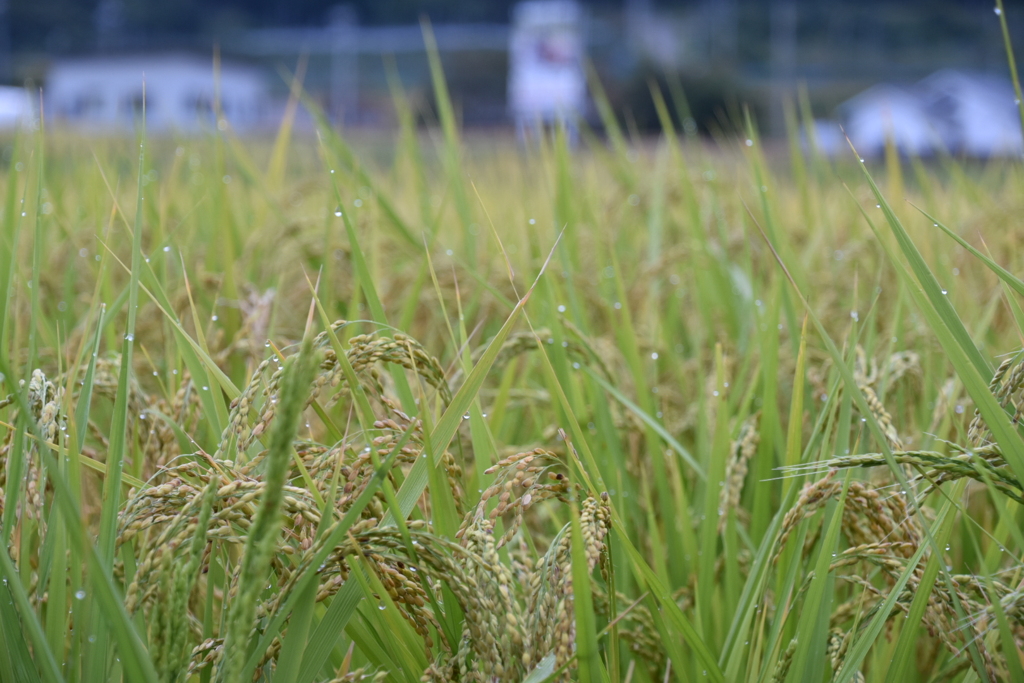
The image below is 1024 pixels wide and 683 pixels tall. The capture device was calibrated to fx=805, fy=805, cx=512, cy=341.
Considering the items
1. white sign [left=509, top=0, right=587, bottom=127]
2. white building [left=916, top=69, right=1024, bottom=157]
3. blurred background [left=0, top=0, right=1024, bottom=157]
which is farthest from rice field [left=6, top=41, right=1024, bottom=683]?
white building [left=916, top=69, right=1024, bottom=157]

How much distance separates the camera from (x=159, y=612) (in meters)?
0.41

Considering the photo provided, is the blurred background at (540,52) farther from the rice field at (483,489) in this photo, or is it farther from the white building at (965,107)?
the rice field at (483,489)

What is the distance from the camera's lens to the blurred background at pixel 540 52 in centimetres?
3341

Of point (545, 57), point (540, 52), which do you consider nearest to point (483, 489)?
point (540, 52)

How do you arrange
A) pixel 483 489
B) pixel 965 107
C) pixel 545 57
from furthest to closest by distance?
pixel 965 107
pixel 545 57
pixel 483 489

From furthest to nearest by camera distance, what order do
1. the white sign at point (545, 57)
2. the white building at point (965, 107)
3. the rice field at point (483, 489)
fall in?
the white building at point (965, 107)
the white sign at point (545, 57)
the rice field at point (483, 489)

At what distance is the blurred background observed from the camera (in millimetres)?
33406

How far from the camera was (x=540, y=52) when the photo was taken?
2906 centimetres

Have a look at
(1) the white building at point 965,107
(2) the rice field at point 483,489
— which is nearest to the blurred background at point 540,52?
(1) the white building at point 965,107

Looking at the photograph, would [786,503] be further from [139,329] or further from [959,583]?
[139,329]

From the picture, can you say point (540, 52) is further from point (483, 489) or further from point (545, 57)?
point (483, 489)

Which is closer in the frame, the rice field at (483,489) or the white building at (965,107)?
the rice field at (483,489)

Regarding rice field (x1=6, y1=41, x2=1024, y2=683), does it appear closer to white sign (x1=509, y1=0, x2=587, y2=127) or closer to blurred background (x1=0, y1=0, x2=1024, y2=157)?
blurred background (x1=0, y1=0, x2=1024, y2=157)

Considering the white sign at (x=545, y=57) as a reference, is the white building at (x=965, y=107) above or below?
below
